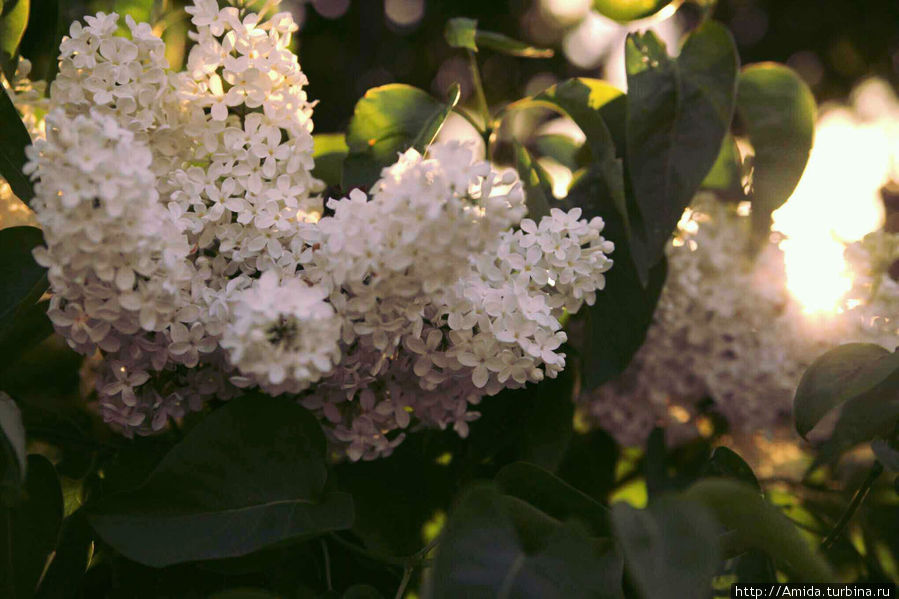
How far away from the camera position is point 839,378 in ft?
1.32

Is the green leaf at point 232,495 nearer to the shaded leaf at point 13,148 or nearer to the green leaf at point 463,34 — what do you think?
the shaded leaf at point 13,148

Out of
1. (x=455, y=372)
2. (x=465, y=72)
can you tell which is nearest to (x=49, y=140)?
(x=455, y=372)

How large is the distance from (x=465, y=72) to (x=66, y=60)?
4.58ft

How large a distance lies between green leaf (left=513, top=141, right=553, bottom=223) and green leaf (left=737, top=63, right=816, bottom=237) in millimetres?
135

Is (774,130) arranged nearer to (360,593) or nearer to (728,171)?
(728,171)

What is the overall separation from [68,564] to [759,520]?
1.07ft

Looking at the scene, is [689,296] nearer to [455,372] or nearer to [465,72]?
[455,372]

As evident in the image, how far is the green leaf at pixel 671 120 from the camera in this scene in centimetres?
44

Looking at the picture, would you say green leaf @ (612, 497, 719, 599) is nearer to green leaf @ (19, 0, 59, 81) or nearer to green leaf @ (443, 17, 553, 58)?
green leaf @ (443, 17, 553, 58)

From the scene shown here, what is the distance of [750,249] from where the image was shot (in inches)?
25.3

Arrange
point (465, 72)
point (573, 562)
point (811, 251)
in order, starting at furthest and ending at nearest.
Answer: point (465, 72) → point (811, 251) → point (573, 562)

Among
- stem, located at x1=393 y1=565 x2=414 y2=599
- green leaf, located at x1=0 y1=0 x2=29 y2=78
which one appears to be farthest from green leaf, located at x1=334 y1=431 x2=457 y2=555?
green leaf, located at x1=0 y1=0 x2=29 y2=78

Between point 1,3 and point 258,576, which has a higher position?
point 1,3

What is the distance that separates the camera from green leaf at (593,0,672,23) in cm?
50
